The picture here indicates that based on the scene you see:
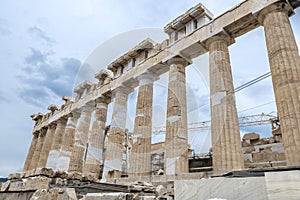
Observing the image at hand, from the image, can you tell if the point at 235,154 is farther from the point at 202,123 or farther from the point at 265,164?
the point at 202,123

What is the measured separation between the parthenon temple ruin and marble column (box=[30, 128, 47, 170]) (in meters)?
4.49

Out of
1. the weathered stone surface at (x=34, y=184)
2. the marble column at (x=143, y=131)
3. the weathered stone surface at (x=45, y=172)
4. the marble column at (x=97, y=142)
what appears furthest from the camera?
the marble column at (x=97, y=142)

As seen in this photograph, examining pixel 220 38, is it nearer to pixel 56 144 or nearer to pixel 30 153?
pixel 56 144

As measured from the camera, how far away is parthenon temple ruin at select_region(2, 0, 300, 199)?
519 centimetres

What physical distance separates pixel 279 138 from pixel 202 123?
118 feet

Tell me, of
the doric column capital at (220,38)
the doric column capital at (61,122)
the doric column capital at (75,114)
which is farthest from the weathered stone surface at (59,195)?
the doric column capital at (61,122)

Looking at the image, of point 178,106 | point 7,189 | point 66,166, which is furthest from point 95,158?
point 7,189

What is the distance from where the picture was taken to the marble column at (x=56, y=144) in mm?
27234

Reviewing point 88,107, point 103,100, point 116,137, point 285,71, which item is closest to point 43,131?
point 88,107

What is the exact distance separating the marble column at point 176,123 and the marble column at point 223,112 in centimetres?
240

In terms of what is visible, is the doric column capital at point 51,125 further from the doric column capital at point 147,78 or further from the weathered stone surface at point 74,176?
the weathered stone surface at point 74,176

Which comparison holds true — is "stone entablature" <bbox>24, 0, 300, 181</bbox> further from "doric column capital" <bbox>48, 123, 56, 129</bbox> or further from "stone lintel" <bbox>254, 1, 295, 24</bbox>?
"doric column capital" <bbox>48, 123, 56, 129</bbox>

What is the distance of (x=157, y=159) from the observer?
2888cm

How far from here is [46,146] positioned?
29578 mm
